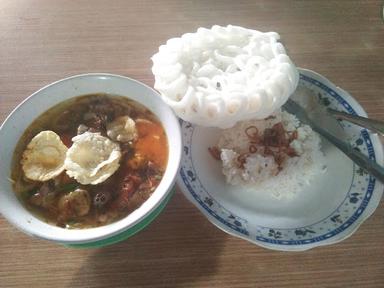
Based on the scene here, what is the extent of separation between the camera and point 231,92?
1.03 m

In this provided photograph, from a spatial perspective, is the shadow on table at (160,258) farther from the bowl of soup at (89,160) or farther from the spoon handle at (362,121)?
the spoon handle at (362,121)

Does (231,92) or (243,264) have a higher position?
(231,92)

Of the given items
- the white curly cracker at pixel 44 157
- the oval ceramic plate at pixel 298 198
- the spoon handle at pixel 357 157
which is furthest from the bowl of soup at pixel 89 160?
the spoon handle at pixel 357 157

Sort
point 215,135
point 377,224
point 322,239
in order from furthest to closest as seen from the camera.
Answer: point 215,135
point 377,224
point 322,239

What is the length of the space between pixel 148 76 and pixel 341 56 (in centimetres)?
74

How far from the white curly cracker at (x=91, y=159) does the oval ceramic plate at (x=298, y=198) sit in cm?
20

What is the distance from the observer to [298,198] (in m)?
1.10

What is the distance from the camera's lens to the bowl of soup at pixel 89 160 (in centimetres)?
91

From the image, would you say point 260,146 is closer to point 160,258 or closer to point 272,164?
point 272,164

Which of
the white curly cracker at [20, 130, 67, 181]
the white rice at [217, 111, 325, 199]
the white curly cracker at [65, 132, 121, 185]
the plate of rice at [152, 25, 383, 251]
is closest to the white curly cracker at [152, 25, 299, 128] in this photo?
the plate of rice at [152, 25, 383, 251]

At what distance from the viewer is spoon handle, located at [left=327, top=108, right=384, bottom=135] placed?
110cm

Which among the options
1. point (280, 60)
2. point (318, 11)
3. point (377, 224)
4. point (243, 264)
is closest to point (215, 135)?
point (280, 60)

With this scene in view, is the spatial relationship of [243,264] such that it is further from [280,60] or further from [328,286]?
[280,60]

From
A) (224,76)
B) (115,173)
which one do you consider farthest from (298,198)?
(115,173)
